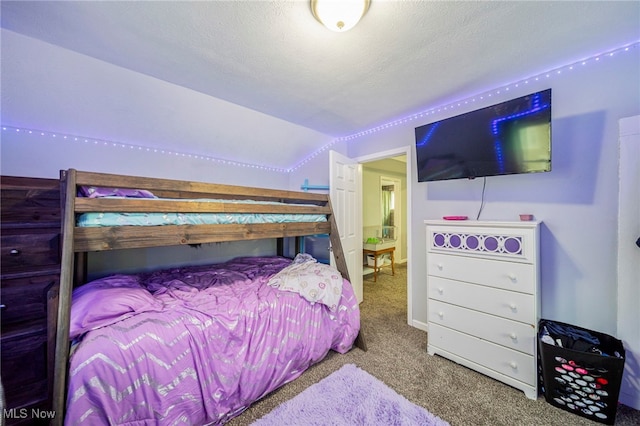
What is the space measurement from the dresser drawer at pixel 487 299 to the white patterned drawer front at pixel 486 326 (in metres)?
0.04

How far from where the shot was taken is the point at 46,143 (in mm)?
2127

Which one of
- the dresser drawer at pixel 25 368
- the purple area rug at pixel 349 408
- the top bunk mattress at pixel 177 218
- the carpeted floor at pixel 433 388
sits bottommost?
the carpeted floor at pixel 433 388

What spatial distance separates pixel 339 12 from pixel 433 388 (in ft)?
8.29

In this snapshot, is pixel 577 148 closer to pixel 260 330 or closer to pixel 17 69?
pixel 260 330

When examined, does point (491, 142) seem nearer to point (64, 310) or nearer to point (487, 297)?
point (487, 297)

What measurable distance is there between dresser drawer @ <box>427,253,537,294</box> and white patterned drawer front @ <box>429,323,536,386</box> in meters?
0.47

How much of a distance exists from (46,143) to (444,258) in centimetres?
371

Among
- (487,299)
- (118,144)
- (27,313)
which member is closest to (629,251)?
(487,299)

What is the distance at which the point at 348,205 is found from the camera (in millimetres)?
3154

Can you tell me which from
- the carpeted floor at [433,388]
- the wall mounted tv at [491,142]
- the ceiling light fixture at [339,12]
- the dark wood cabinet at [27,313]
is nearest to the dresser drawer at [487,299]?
the carpeted floor at [433,388]

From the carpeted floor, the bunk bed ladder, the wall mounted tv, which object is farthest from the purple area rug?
the wall mounted tv

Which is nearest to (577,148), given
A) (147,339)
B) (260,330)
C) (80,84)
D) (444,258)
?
(444,258)

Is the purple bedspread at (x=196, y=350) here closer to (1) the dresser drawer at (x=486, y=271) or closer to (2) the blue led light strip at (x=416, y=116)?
(1) the dresser drawer at (x=486, y=271)

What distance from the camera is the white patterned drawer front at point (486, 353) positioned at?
5.50 feet
